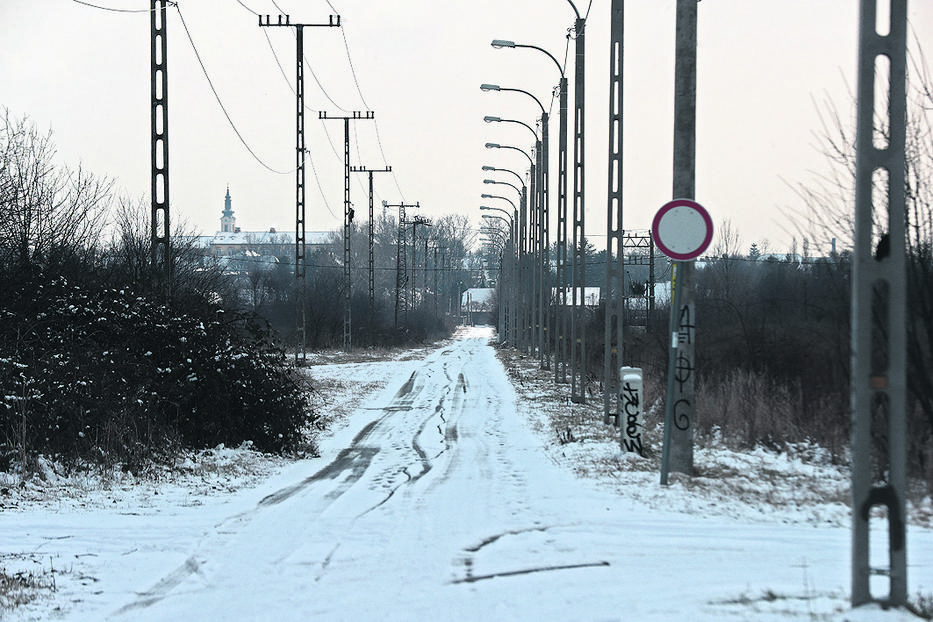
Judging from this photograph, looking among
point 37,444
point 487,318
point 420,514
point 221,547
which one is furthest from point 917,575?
point 487,318

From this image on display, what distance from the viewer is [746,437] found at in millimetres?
13281

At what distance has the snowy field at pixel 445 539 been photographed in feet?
18.6

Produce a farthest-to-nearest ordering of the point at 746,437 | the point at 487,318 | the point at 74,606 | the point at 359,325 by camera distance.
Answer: the point at 487,318
the point at 359,325
the point at 746,437
the point at 74,606

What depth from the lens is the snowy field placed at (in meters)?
5.67

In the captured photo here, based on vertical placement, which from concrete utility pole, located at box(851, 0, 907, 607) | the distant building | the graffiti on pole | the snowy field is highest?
the distant building

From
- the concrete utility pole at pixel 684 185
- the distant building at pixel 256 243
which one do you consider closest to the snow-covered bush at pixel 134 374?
the concrete utility pole at pixel 684 185

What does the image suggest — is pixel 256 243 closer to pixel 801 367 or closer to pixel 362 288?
pixel 362 288

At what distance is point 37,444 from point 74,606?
5790 mm

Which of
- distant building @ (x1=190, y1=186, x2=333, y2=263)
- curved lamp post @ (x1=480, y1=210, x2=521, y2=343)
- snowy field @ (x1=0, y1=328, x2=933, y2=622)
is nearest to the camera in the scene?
snowy field @ (x1=0, y1=328, x2=933, y2=622)

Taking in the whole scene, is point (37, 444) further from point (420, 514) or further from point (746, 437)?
point (746, 437)

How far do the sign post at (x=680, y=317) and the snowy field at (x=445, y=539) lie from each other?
0.45 m

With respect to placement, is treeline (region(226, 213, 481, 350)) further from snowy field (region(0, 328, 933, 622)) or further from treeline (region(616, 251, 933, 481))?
snowy field (region(0, 328, 933, 622))

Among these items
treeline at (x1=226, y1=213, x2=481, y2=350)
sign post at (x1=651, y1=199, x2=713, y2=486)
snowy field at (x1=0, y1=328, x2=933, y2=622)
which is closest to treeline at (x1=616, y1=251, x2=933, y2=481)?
snowy field at (x1=0, y1=328, x2=933, y2=622)

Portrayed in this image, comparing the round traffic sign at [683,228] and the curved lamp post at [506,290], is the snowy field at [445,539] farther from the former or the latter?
the curved lamp post at [506,290]
